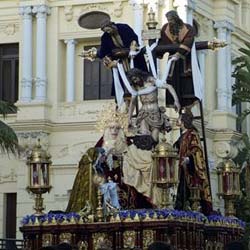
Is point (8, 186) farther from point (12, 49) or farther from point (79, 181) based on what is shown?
point (79, 181)

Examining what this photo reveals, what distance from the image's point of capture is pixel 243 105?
54.9 metres

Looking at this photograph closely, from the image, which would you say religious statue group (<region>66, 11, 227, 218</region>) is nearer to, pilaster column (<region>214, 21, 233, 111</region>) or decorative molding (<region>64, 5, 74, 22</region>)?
decorative molding (<region>64, 5, 74, 22</region>)

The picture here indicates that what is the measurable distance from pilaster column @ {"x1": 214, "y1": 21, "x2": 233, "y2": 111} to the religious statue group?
24.1 m

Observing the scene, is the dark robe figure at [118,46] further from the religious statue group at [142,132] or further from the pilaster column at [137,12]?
the pilaster column at [137,12]

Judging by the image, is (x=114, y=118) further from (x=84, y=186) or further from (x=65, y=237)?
Answer: (x=65, y=237)

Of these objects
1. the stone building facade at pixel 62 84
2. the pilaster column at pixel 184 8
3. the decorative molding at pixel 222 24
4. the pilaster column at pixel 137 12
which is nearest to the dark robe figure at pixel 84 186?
the stone building facade at pixel 62 84

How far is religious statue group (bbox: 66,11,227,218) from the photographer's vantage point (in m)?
→ 24.6

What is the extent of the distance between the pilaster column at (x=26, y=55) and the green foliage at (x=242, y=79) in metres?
7.32

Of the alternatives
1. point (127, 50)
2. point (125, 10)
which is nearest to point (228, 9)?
point (125, 10)

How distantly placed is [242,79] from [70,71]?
6245mm

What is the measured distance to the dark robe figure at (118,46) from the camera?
2591cm

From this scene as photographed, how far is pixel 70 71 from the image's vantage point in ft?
159

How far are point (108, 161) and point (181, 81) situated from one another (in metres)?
2.17

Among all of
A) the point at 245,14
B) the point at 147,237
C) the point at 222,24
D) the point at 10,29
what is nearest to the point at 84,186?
the point at 147,237
